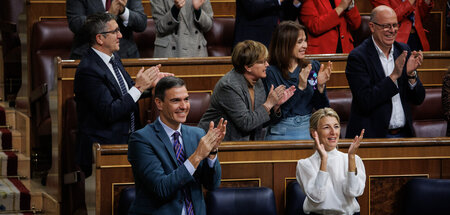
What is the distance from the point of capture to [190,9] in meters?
4.04

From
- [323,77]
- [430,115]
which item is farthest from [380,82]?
[430,115]

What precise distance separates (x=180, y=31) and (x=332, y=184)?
1.60m

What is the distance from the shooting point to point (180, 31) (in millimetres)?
4004

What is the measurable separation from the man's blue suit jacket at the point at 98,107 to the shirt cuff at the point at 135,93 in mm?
13

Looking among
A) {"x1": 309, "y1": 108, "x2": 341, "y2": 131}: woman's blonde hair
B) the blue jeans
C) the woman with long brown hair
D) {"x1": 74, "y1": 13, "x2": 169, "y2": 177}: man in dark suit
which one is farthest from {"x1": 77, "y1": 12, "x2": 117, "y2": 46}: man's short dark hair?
{"x1": 309, "y1": 108, "x2": 341, "y2": 131}: woman's blonde hair

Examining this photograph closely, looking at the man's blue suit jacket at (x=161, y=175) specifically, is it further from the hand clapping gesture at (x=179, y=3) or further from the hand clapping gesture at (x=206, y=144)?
the hand clapping gesture at (x=179, y=3)

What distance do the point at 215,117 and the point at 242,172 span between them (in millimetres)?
261

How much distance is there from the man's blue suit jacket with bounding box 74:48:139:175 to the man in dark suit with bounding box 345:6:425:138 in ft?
2.89

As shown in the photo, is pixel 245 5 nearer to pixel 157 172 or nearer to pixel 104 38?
pixel 104 38

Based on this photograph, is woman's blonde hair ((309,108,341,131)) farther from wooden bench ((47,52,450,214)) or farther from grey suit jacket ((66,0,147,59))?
grey suit jacket ((66,0,147,59))

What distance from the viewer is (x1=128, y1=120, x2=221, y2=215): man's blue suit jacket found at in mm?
2367

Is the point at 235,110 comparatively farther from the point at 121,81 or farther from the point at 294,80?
the point at 121,81

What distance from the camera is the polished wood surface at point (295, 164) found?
2.94 metres

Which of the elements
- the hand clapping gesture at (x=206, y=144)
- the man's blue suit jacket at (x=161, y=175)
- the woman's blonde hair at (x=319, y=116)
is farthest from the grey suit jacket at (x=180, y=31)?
the hand clapping gesture at (x=206, y=144)
